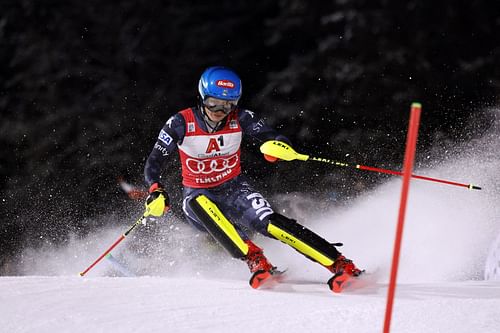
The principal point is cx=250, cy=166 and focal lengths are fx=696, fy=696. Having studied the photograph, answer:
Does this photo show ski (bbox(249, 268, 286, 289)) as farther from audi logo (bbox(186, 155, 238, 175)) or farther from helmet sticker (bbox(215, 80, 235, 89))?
helmet sticker (bbox(215, 80, 235, 89))

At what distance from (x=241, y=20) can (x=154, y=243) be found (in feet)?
14.3

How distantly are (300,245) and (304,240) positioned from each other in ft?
0.15

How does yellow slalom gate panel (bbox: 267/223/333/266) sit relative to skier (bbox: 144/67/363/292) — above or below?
below

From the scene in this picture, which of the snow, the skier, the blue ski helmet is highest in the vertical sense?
the blue ski helmet

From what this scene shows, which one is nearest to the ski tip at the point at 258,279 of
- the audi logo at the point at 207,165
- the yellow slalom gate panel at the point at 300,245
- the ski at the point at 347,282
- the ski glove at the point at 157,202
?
the yellow slalom gate panel at the point at 300,245

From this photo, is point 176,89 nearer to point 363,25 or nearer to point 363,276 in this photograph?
point 363,25

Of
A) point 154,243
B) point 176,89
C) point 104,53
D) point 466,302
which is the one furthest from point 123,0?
point 466,302

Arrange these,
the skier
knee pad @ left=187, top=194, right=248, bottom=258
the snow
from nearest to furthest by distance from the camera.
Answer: the snow < the skier < knee pad @ left=187, top=194, right=248, bottom=258

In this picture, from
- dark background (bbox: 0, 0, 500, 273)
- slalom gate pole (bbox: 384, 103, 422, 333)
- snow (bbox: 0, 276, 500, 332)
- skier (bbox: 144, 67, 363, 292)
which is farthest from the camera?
dark background (bbox: 0, 0, 500, 273)

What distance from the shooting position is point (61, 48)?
34.8 ft

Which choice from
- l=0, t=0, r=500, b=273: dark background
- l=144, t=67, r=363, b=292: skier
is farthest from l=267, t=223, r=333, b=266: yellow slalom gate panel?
l=0, t=0, r=500, b=273: dark background

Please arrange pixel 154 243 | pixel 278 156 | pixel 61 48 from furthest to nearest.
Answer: pixel 61 48 < pixel 154 243 < pixel 278 156

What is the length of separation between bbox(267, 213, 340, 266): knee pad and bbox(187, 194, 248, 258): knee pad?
0.75 ft

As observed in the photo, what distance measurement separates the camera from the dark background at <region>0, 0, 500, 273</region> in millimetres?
9023
